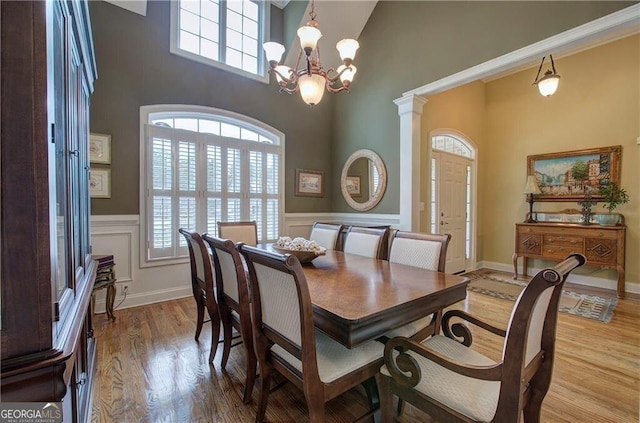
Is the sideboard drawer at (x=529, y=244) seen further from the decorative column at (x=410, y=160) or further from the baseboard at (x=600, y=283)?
the decorative column at (x=410, y=160)

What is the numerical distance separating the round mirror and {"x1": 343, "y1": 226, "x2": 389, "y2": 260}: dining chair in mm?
1517

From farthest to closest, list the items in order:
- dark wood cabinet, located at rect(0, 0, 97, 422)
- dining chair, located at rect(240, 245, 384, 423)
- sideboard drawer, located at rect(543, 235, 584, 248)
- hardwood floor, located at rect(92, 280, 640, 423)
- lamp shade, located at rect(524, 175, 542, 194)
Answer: lamp shade, located at rect(524, 175, 542, 194) < sideboard drawer, located at rect(543, 235, 584, 248) < hardwood floor, located at rect(92, 280, 640, 423) < dining chair, located at rect(240, 245, 384, 423) < dark wood cabinet, located at rect(0, 0, 97, 422)

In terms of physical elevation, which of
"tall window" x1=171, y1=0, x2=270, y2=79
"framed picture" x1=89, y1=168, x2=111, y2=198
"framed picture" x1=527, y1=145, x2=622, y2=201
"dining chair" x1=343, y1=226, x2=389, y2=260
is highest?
"tall window" x1=171, y1=0, x2=270, y2=79

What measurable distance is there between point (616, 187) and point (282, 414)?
5.01 meters

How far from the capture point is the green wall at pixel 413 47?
8.46 ft

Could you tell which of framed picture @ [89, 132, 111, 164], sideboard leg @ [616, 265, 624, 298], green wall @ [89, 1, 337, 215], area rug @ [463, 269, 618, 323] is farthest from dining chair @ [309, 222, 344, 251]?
sideboard leg @ [616, 265, 624, 298]

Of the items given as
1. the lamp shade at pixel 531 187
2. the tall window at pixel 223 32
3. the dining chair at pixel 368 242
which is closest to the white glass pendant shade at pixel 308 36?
the dining chair at pixel 368 242

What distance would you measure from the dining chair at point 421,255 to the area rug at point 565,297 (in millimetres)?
1906

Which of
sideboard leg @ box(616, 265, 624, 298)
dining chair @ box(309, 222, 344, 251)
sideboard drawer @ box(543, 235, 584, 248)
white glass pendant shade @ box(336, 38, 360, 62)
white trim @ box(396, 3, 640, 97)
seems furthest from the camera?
sideboard drawer @ box(543, 235, 584, 248)

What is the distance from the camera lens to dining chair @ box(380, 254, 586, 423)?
892mm

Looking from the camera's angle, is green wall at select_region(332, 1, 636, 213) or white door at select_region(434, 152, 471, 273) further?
white door at select_region(434, 152, 471, 273)

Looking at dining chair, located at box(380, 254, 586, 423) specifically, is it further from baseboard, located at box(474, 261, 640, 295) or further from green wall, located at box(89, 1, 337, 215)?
baseboard, located at box(474, 261, 640, 295)

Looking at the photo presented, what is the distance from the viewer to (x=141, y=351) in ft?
7.49

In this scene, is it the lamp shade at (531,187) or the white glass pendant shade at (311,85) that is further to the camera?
the lamp shade at (531,187)
